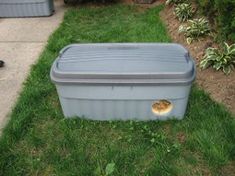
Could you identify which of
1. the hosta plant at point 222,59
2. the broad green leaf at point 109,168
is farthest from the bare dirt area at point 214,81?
the broad green leaf at point 109,168

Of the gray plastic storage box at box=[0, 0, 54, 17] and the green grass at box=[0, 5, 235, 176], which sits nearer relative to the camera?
the green grass at box=[0, 5, 235, 176]

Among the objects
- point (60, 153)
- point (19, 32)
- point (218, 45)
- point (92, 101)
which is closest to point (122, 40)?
point (218, 45)

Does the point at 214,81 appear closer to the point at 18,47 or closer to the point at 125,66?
the point at 125,66

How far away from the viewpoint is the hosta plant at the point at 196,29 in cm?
473

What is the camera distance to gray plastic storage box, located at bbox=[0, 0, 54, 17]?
6.24 meters

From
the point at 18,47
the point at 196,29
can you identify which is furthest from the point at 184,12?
the point at 18,47

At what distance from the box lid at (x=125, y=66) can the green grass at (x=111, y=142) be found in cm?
50

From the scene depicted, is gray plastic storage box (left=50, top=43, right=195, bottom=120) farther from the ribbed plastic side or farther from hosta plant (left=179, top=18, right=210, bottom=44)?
hosta plant (left=179, top=18, right=210, bottom=44)

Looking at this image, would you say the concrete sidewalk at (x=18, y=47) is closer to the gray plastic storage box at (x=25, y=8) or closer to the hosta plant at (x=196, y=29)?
the gray plastic storage box at (x=25, y=8)

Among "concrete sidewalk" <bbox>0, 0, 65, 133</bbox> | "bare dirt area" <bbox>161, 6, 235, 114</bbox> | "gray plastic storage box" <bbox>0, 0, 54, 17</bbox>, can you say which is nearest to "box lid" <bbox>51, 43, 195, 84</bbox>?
"bare dirt area" <bbox>161, 6, 235, 114</bbox>

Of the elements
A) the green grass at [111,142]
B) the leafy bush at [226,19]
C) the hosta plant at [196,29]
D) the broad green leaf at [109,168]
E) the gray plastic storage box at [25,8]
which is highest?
the leafy bush at [226,19]

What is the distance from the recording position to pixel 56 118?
345 cm

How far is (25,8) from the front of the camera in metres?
6.29

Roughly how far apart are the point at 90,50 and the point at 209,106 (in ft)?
4.13
